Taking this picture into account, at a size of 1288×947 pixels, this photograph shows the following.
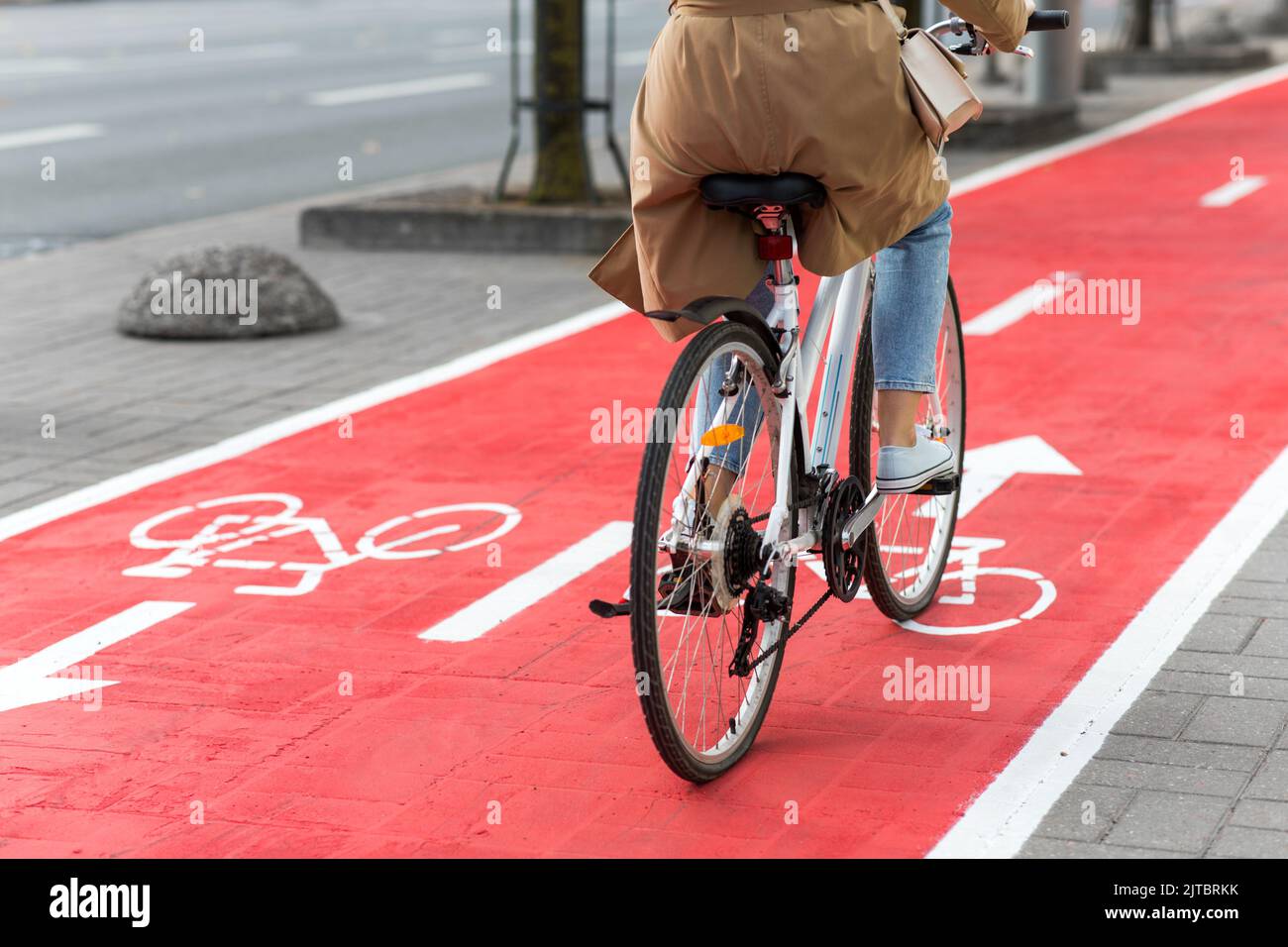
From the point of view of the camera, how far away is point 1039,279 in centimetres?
1071

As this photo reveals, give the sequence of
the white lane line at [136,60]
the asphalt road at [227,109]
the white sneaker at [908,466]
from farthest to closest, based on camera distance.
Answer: the white lane line at [136,60], the asphalt road at [227,109], the white sneaker at [908,466]

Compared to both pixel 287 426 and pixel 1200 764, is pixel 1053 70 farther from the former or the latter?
pixel 1200 764

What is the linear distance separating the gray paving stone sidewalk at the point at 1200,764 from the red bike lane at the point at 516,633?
22 cm

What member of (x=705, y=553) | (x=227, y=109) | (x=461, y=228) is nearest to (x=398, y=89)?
(x=227, y=109)

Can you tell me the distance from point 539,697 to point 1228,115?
1554cm

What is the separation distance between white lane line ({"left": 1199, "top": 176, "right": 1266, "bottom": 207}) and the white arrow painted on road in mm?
6721

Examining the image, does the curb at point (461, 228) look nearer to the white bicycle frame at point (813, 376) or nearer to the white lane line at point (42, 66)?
the white bicycle frame at point (813, 376)

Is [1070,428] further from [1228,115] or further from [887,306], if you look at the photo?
[1228,115]

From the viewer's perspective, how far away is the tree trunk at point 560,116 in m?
12.7

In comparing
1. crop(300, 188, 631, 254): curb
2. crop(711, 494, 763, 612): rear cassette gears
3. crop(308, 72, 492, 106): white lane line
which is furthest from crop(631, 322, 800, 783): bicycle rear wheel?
crop(308, 72, 492, 106): white lane line

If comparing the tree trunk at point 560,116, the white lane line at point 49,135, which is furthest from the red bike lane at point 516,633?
the white lane line at point 49,135

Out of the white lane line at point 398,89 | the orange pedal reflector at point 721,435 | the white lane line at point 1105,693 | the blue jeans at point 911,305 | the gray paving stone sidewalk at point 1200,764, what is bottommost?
the white lane line at point 1105,693
